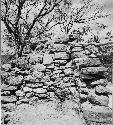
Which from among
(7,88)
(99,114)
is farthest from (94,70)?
(7,88)

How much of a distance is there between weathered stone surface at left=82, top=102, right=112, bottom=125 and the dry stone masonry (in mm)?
384

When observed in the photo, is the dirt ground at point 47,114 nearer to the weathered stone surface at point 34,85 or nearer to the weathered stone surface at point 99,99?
the weathered stone surface at point 34,85

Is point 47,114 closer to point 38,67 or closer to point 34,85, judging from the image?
point 34,85

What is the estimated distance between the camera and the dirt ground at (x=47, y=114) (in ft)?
15.1

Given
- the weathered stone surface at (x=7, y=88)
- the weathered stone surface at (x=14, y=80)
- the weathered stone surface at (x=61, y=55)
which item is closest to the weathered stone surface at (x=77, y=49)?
the weathered stone surface at (x=61, y=55)

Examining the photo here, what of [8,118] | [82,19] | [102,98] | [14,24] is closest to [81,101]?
[102,98]

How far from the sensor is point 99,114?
14.2ft

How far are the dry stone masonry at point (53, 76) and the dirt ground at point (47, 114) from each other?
17cm

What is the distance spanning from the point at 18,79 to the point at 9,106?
2.28 ft

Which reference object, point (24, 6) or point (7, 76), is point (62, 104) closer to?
point (7, 76)

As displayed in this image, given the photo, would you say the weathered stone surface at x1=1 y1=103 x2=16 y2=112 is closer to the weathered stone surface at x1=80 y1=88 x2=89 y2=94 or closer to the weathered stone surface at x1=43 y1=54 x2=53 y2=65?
the weathered stone surface at x1=43 y1=54 x2=53 y2=65

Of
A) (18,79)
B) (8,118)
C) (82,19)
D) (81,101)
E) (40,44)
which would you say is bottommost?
(8,118)

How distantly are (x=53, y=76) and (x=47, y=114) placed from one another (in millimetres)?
1025

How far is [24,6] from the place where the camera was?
38.3ft
